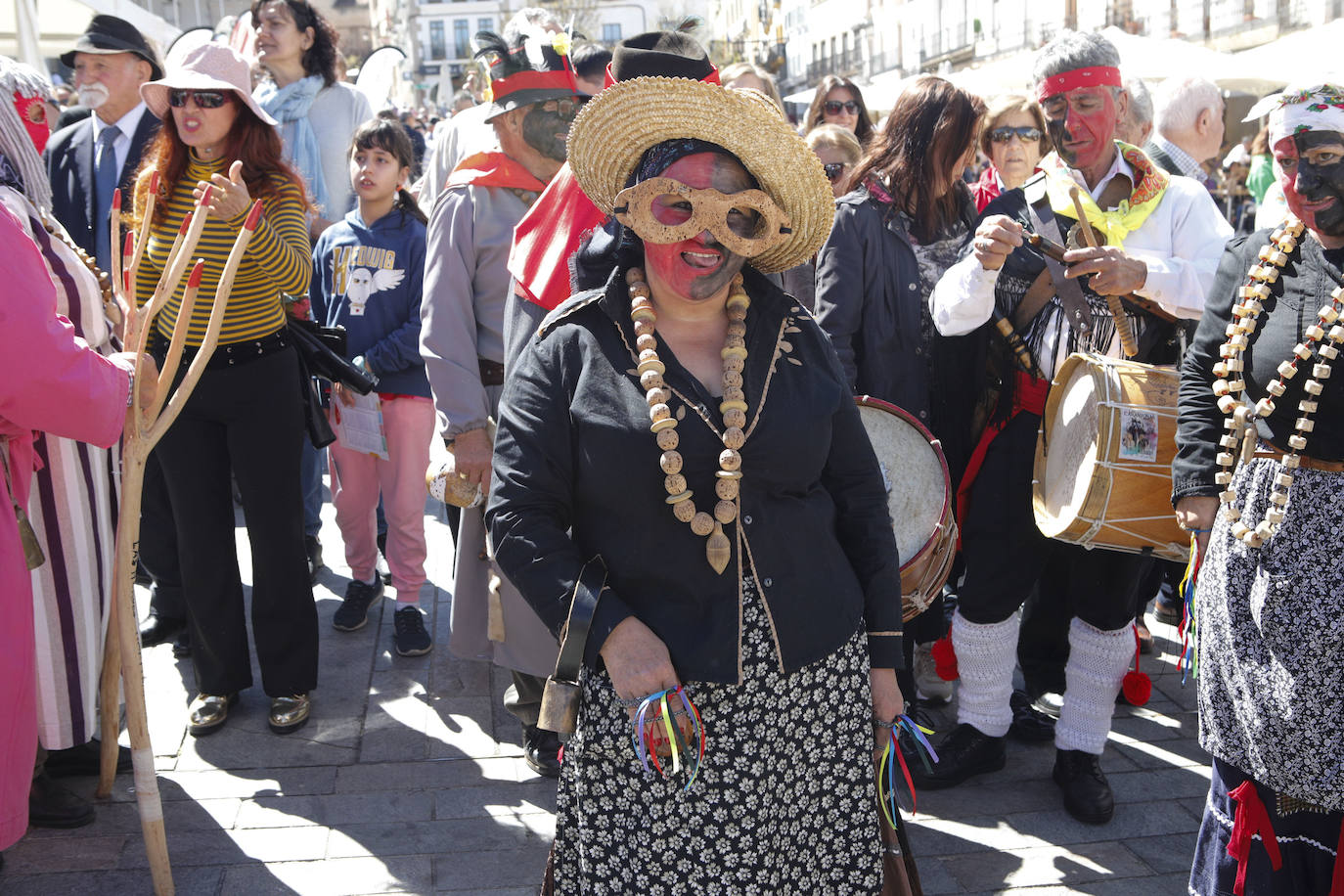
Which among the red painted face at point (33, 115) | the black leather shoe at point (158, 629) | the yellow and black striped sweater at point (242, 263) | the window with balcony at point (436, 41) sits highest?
the window with balcony at point (436, 41)

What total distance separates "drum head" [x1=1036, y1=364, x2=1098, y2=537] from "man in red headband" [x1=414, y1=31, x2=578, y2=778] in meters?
1.65

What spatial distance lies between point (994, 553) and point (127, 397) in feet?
8.73

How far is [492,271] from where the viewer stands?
155 inches

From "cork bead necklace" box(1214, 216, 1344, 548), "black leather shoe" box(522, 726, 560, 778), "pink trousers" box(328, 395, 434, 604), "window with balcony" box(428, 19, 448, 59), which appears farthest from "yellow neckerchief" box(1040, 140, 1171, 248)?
"window with balcony" box(428, 19, 448, 59)

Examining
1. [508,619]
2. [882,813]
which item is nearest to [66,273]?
[508,619]

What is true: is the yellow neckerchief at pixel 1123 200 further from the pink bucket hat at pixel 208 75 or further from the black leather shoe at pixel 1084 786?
the pink bucket hat at pixel 208 75

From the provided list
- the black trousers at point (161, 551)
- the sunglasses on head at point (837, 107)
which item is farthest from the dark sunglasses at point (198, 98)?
the sunglasses on head at point (837, 107)

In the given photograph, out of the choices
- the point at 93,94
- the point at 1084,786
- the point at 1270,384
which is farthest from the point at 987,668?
the point at 93,94

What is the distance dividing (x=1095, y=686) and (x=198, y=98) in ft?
11.7

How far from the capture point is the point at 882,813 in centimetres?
264

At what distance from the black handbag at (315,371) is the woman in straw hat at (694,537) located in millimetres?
2084

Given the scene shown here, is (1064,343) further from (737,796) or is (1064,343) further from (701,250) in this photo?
(737,796)

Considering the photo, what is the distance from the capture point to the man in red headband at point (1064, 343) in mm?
3721

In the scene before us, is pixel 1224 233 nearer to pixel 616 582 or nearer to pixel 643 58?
pixel 643 58
